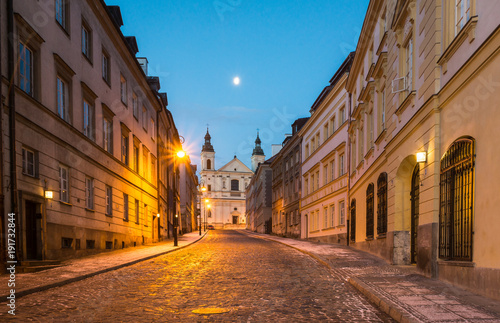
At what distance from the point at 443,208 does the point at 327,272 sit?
3.72 metres

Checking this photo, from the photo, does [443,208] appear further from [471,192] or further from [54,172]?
[54,172]

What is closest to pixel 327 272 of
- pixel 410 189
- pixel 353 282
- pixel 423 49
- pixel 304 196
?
pixel 353 282

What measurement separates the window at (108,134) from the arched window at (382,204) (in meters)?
11.6

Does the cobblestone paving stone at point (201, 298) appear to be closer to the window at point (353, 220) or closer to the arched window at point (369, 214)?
the arched window at point (369, 214)

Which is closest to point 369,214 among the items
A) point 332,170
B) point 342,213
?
point 342,213

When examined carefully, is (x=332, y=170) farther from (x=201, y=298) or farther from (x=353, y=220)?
(x=201, y=298)

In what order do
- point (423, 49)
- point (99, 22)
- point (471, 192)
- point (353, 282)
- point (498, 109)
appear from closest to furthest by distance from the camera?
point (498, 109) < point (471, 192) < point (353, 282) < point (423, 49) < point (99, 22)

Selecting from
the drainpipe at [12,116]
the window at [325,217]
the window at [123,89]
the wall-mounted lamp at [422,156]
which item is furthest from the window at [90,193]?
the window at [325,217]

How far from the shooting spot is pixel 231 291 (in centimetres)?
848

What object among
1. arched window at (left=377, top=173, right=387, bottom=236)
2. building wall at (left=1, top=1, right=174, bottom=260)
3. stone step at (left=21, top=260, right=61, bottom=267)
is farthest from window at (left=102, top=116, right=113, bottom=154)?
arched window at (left=377, top=173, right=387, bottom=236)

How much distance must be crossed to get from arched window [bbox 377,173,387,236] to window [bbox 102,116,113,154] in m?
11.6

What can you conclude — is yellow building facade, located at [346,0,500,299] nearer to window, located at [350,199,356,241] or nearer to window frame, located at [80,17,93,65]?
window, located at [350,199,356,241]

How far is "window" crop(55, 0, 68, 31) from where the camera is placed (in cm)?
1452

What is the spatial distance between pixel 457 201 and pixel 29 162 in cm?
1104
